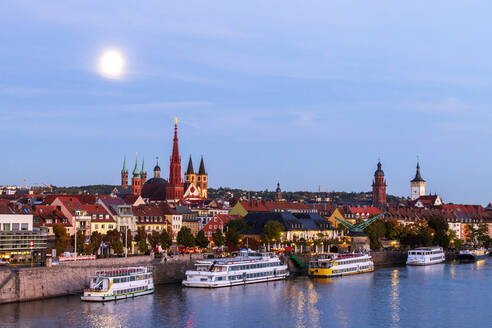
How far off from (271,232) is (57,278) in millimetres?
56729

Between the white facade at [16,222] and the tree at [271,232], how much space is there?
44.6 m

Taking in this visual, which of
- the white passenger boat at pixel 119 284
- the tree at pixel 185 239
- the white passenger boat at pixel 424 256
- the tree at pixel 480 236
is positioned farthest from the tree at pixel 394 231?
the white passenger boat at pixel 119 284

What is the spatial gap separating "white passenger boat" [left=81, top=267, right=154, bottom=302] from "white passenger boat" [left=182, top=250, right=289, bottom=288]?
7.12 m

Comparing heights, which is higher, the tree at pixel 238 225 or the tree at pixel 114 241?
the tree at pixel 238 225

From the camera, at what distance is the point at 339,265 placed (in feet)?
356

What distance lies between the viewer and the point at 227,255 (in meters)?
111

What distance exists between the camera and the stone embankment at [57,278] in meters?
69.1

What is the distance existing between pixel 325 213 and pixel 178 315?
374ft

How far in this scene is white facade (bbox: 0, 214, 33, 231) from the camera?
9025 centimetres

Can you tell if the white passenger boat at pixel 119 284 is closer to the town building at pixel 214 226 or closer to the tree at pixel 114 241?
the tree at pixel 114 241

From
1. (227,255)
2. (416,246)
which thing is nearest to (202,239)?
(227,255)

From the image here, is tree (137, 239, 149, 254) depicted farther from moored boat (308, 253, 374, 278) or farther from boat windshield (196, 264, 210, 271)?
moored boat (308, 253, 374, 278)

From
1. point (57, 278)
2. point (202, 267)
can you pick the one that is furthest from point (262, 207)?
point (57, 278)

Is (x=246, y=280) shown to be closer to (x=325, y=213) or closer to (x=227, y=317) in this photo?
(x=227, y=317)
